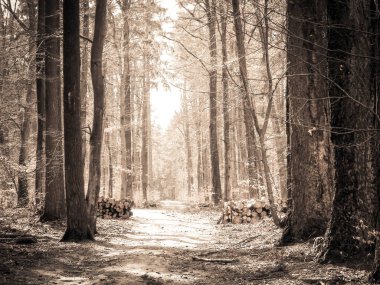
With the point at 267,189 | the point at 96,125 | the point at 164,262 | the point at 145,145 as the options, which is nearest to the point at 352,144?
the point at 164,262

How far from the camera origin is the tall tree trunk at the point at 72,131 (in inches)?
354

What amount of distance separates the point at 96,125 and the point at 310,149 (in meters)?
5.56

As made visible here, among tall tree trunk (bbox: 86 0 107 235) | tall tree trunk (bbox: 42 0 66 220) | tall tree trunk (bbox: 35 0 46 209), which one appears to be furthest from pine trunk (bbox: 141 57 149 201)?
tall tree trunk (bbox: 86 0 107 235)

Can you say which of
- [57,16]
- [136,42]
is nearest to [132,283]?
[57,16]

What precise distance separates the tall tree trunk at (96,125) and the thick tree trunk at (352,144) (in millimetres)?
6164

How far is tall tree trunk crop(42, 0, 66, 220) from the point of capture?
37.3 feet

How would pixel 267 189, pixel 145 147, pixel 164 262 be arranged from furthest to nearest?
1. pixel 145 147
2. pixel 267 189
3. pixel 164 262

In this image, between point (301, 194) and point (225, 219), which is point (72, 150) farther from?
point (225, 219)

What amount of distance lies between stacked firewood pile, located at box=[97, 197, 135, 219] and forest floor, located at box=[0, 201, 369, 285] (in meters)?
4.41

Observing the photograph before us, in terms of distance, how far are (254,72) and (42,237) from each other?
13692mm

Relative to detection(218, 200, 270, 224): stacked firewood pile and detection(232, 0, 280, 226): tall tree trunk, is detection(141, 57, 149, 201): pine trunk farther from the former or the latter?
detection(232, 0, 280, 226): tall tree trunk

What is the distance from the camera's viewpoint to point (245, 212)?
12.9 m

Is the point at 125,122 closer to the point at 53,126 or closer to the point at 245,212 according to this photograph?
the point at 53,126

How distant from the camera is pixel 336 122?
18.0 feet
